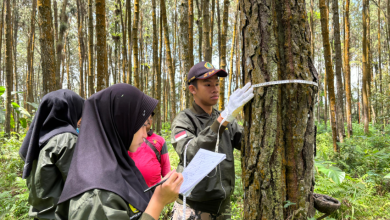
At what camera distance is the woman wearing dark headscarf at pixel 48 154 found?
1681 mm

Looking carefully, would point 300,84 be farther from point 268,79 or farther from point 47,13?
point 47,13

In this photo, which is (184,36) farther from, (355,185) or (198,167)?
(198,167)

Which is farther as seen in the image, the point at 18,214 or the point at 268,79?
the point at 18,214

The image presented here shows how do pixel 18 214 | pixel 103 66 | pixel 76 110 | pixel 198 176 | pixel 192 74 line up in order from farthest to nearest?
pixel 18 214
pixel 103 66
pixel 76 110
pixel 192 74
pixel 198 176

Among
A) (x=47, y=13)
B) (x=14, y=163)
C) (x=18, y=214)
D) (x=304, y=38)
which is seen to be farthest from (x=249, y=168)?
(x=14, y=163)

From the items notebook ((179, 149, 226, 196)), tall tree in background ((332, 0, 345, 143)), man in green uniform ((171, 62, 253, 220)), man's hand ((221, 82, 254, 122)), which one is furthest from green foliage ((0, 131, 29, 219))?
tall tree in background ((332, 0, 345, 143))

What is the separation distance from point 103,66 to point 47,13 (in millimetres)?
1382

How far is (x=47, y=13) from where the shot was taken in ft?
11.3

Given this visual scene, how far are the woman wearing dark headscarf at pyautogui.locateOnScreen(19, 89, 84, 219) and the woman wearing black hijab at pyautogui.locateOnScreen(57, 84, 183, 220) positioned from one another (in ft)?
2.35

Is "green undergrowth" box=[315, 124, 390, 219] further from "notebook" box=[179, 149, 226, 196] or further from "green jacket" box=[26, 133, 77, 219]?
"green jacket" box=[26, 133, 77, 219]

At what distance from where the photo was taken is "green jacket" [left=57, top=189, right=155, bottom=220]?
93cm

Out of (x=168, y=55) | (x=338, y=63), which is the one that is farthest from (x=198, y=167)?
(x=168, y=55)

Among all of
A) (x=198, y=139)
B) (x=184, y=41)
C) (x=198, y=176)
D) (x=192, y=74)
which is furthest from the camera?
(x=184, y=41)

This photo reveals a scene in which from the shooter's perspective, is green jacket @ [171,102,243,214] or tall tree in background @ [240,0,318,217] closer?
tall tree in background @ [240,0,318,217]
